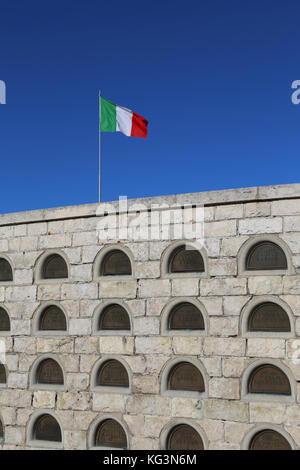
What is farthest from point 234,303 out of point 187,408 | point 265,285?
point 187,408

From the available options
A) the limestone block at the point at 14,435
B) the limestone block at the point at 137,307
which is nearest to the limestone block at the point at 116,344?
the limestone block at the point at 137,307

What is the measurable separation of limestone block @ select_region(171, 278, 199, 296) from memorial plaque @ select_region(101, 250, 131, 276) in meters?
1.27

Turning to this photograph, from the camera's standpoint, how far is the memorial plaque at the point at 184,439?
1077cm

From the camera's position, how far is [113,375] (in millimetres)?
11695

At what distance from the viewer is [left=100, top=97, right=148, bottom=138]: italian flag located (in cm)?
1371

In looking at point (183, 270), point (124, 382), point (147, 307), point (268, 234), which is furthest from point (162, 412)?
point (268, 234)

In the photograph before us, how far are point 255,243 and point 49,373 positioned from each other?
241 inches

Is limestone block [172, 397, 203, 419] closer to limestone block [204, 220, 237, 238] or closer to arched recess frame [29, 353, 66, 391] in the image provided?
arched recess frame [29, 353, 66, 391]

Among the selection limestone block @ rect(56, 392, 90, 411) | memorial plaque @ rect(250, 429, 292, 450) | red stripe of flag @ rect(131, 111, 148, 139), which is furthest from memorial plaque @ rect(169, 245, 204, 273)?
→ red stripe of flag @ rect(131, 111, 148, 139)

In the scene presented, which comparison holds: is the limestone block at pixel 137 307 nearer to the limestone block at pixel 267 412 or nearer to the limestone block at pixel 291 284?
the limestone block at pixel 267 412

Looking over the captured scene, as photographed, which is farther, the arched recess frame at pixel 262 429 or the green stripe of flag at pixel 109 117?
the green stripe of flag at pixel 109 117

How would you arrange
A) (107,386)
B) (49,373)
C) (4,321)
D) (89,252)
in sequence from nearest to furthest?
(107,386)
(89,252)
(49,373)
(4,321)

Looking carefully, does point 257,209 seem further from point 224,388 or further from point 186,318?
point 224,388

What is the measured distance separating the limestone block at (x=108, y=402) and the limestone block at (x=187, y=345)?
1765 mm
